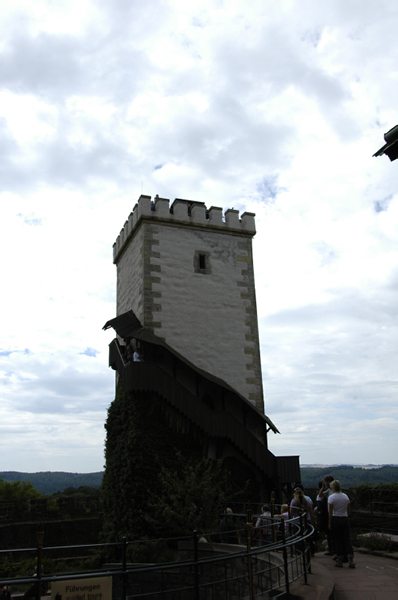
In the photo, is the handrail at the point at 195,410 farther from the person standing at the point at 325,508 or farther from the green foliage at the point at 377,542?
the person standing at the point at 325,508

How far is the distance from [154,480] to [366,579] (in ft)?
27.3

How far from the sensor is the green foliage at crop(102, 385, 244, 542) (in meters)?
13.3

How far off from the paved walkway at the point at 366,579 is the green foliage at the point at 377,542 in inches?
21.1

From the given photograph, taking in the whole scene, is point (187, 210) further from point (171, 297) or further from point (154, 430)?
point (154, 430)

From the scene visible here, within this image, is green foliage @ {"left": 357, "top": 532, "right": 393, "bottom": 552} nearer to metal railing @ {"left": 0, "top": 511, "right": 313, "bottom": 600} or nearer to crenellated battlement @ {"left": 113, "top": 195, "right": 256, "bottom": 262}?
metal railing @ {"left": 0, "top": 511, "right": 313, "bottom": 600}

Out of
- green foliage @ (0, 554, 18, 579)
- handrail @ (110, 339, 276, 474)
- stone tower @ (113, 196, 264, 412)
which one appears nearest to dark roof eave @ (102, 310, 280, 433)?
stone tower @ (113, 196, 264, 412)

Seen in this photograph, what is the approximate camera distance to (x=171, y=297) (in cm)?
1811

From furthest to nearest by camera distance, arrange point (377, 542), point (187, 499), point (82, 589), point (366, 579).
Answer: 1. point (187, 499)
2. point (377, 542)
3. point (366, 579)
4. point (82, 589)

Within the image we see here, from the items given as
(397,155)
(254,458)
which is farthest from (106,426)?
(397,155)

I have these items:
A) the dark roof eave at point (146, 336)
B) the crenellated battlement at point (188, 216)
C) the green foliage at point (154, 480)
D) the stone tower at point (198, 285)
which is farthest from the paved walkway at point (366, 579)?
the crenellated battlement at point (188, 216)

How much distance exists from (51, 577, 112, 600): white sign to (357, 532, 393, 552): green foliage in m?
7.05

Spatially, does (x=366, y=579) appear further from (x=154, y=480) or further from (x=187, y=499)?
(x=154, y=480)

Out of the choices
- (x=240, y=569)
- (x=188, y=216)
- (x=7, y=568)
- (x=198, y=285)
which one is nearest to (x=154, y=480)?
(x=240, y=569)

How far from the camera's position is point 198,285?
18.9 meters
